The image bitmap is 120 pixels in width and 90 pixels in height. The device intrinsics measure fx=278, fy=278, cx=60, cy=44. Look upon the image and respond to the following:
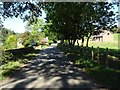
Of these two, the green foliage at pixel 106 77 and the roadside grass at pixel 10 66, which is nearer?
the green foliage at pixel 106 77

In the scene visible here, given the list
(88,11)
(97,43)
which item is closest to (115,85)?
(88,11)

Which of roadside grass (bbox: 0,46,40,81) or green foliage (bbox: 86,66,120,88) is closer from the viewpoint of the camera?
green foliage (bbox: 86,66,120,88)

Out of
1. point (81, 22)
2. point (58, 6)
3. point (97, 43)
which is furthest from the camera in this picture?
point (97, 43)

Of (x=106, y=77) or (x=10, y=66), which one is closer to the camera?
(x=106, y=77)

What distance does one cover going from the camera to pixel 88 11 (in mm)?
31000

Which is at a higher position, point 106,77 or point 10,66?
point 106,77

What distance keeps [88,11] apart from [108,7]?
309cm

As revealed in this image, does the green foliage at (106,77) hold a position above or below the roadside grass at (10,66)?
above

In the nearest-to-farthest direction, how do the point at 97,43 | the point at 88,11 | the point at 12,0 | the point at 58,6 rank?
1. the point at 58,6
2. the point at 12,0
3. the point at 88,11
4. the point at 97,43

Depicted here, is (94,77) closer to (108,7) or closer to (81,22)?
(108,7)

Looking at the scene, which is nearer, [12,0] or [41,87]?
[41,87]

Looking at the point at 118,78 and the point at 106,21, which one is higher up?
the point at 106,21

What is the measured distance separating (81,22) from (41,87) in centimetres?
2739

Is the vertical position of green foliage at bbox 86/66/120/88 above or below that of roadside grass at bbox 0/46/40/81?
above
